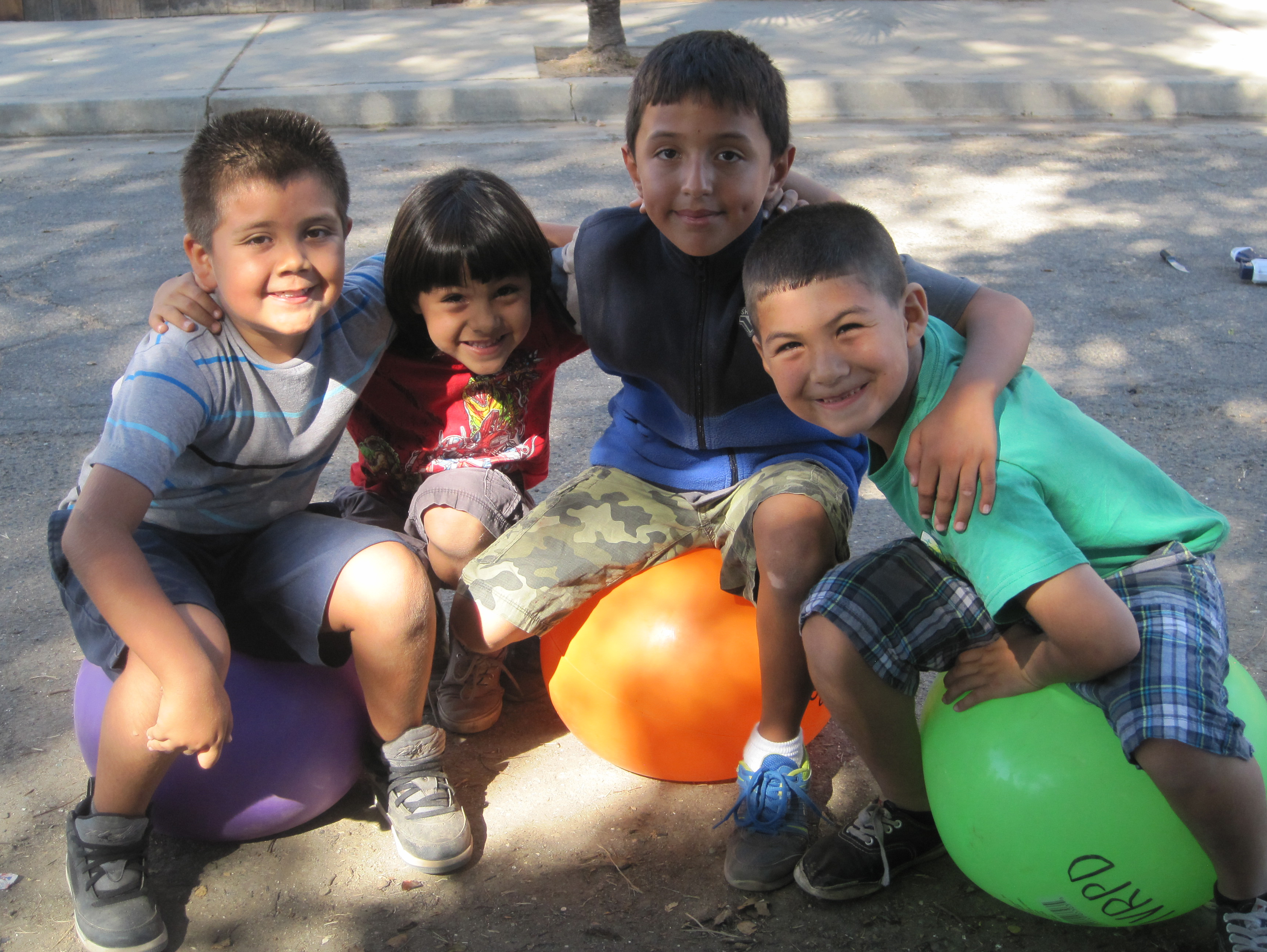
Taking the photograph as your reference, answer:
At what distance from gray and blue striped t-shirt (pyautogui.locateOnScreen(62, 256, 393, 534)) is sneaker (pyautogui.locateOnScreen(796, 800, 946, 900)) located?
136cm

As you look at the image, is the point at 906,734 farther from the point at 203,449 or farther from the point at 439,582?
the point at 203,449

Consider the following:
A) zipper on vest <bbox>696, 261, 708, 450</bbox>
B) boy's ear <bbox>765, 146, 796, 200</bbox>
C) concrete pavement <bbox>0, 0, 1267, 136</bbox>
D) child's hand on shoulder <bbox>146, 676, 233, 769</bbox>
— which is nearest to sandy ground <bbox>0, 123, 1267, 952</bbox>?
concrete pavement <bbox>0, 0, 1267, 136</bbox>

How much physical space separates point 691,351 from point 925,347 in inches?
24.0

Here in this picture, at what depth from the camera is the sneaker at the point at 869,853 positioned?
7.30 ft

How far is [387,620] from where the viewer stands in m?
2.26

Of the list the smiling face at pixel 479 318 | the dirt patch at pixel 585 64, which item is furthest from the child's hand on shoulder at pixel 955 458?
the dirt patch at pixel 585 64

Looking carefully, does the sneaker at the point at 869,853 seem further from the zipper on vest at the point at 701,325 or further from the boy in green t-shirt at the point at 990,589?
the zipper on vest at the point at 701,325

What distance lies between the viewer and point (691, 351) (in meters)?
2.58

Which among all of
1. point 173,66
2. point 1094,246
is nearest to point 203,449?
point 1094,246

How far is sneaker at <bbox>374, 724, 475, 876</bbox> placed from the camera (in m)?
2.33

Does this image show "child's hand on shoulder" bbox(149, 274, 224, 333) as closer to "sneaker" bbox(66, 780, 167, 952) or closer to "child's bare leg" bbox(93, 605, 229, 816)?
"child's bare leg" bbox(93, 605, 229, 816)

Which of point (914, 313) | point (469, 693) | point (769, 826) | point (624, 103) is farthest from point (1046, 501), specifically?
point (624, 103)

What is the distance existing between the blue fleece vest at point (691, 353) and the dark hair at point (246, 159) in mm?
624

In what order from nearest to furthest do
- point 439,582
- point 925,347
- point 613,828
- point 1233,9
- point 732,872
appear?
1. point 925,347
2. point 732,872
3. point 613,828
4. point 439,582
5. point 1233,9
